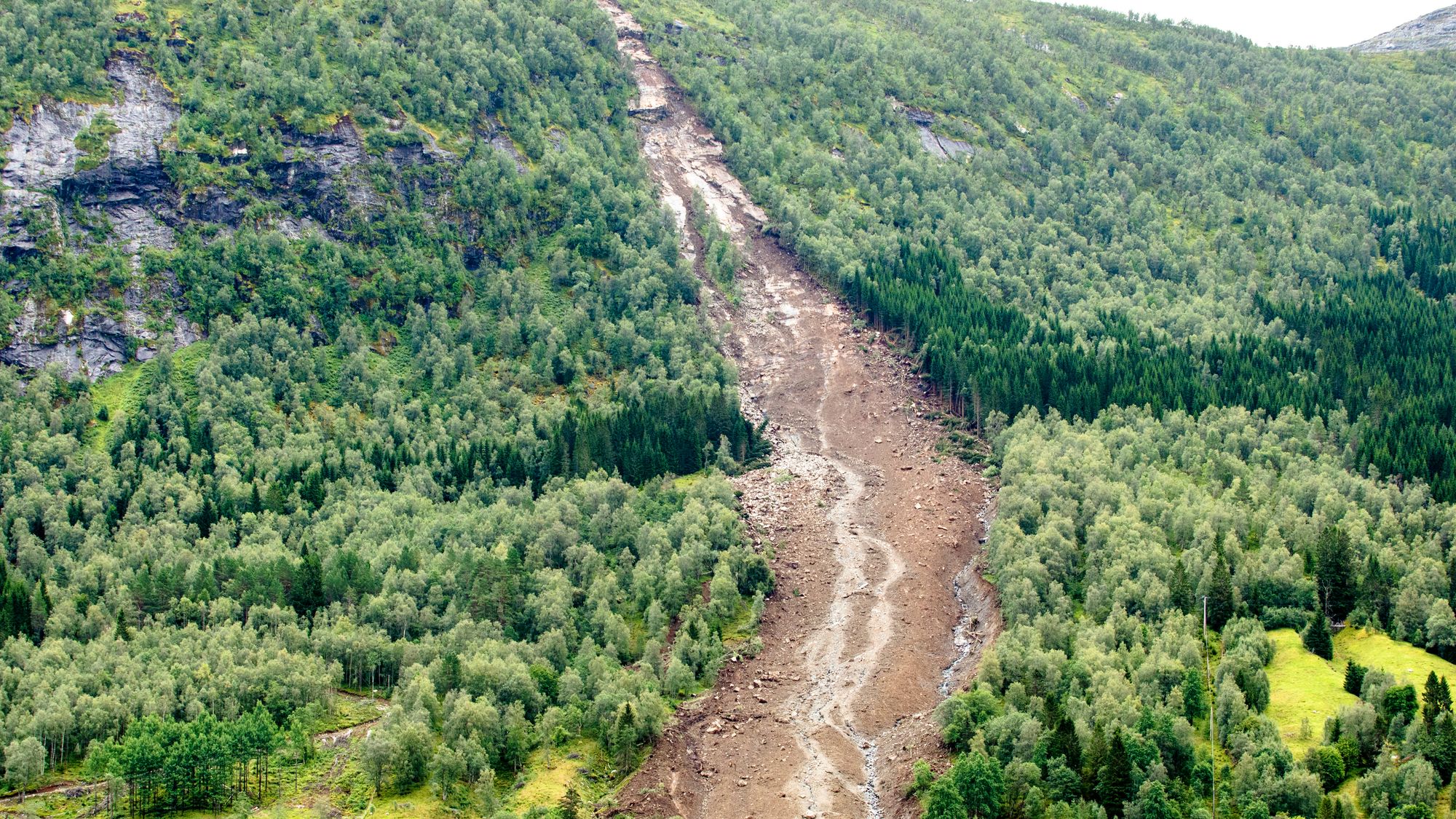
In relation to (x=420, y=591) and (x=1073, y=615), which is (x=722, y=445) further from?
(x=1073, y=615)

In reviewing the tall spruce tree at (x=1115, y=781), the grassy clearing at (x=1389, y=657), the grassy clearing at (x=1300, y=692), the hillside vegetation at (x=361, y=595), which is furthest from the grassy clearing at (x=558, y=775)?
the grassy clearing at (x=1389, y=657)

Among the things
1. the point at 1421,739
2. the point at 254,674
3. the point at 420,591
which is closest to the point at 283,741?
the point at 254,674

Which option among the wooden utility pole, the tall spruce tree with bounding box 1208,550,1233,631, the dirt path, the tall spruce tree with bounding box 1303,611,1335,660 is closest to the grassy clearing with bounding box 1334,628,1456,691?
A: the tall spruce tree with bounding box 1303,611,1335,660

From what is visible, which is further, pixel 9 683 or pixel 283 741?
pixel 9 683

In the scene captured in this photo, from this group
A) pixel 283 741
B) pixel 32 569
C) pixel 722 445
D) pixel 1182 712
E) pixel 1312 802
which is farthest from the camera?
pixel 722 445

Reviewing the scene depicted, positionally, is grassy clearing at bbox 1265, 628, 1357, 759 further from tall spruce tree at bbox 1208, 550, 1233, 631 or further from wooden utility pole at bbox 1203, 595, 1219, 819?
wooden utility pole at bbox 1203, 595, 1219, 819

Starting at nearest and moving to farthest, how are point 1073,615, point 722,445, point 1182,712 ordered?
point 1182,712
point 1073,615
point 722,445

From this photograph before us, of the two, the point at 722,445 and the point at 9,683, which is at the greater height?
the point at 722,445
